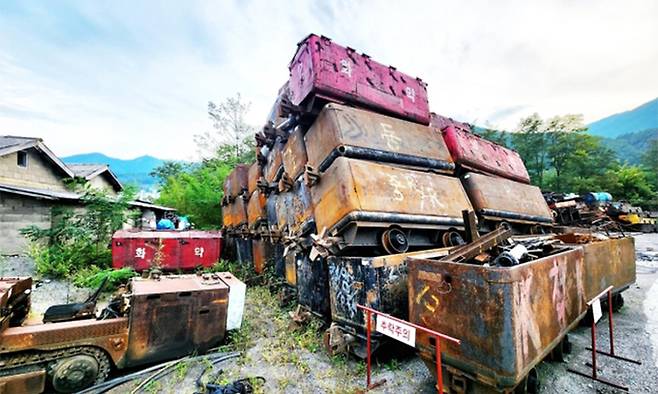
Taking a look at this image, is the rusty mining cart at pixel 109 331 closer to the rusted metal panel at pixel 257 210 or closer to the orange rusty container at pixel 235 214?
the rusted metal panel at pixel 257 210

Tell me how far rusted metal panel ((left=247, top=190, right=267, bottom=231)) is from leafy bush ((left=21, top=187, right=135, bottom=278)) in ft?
13.7

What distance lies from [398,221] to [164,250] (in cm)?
645

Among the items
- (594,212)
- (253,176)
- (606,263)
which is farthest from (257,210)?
(594,212)

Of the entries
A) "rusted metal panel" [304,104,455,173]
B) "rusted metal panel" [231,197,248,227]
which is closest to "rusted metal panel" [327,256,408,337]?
"rusted metal panel" [304,104,455,173]

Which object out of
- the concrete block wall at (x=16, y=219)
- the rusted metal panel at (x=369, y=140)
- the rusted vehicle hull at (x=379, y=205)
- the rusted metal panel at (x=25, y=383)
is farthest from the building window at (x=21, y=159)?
the rusted vehicle hull at (x=379, y=205)

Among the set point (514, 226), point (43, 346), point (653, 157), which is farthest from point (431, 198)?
point (653, 157)

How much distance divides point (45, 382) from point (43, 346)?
340 mm

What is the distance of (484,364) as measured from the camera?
1.89 meters

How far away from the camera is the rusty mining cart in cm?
260

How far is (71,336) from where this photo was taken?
2.78 m

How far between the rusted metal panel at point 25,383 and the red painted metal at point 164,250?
16.1ft

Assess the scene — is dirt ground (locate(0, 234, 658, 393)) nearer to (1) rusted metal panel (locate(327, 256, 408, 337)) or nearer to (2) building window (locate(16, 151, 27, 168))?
(1) rusted metal panel (locate(327, 256, 408, 337))

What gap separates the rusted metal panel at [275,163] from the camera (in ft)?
20.2

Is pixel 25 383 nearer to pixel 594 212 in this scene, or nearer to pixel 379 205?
pixel 379 205
